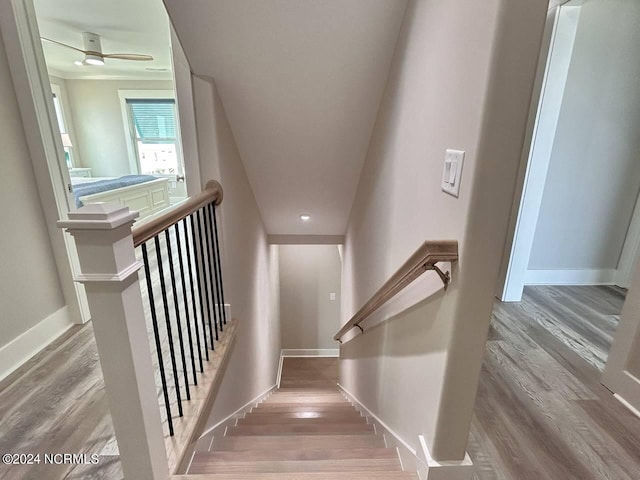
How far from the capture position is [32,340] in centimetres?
210

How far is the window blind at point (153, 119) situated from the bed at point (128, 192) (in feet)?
4.50

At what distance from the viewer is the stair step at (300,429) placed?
2.15 m

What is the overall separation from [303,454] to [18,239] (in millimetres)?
2085

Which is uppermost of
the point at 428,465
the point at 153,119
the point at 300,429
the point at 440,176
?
the point at 153,119

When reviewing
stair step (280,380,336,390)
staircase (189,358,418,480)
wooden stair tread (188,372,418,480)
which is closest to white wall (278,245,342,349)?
stair step (280,380,336,390)

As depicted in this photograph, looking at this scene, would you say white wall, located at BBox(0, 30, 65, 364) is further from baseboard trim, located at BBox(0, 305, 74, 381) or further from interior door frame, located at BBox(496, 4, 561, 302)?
interior door frame, located at BBox(496, 4, 561, 302)

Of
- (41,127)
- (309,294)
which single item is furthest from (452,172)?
(309,294)

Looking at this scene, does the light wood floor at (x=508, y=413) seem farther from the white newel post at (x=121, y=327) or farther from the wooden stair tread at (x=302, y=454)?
the white newel post at (x=121, y=327)

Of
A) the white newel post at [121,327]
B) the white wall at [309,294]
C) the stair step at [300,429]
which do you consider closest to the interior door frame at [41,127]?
the stair step at [300,429]

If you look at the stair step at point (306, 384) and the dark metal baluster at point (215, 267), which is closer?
the dark metal baluster at point (215, 267)

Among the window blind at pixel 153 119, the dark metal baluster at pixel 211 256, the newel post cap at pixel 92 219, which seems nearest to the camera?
the newel post cap at pixel 92 219

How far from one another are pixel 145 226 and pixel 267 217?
2585 millimetres

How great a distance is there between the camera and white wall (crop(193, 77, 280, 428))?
195cm

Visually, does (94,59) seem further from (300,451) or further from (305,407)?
(300,451)
